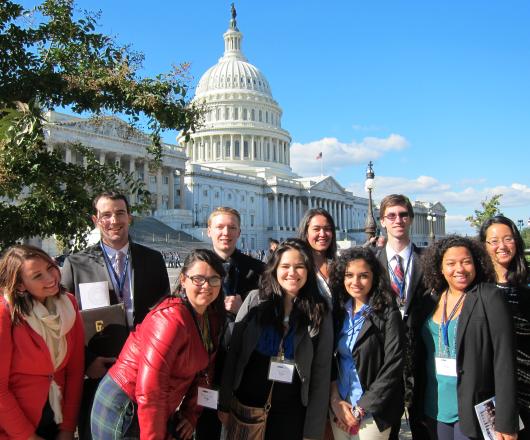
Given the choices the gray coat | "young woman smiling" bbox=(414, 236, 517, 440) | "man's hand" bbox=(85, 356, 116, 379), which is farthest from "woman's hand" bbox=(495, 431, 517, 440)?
"man's hand" bbox=(85, 356, 116, 379)

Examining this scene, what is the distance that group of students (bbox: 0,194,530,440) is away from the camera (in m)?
3.45

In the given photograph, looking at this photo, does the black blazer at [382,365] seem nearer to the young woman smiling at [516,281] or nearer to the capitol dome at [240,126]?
the young woman smiling at [516,281]

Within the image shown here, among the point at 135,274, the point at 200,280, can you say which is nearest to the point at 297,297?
the point at 200,280

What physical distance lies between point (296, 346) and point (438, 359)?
42.3 inches

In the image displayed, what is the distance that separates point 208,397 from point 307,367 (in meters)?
0.76

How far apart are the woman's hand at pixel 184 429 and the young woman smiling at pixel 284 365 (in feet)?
1.22

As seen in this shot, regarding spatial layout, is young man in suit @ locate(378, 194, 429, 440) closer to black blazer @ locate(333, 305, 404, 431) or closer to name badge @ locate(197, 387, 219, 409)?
black blazer @ locate(333, 305, 404, 431)

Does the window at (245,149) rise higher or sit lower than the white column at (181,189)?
higher

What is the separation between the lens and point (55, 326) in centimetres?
362

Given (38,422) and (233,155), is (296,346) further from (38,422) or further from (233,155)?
(233,155)

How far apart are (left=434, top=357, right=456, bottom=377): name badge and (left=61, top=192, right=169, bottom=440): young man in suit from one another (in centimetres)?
244

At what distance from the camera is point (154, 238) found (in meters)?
50.0

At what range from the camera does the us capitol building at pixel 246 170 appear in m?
73.3

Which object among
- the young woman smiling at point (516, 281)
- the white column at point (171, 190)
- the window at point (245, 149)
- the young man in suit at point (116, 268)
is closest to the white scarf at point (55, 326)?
the young man in suit at point (116, 268)
